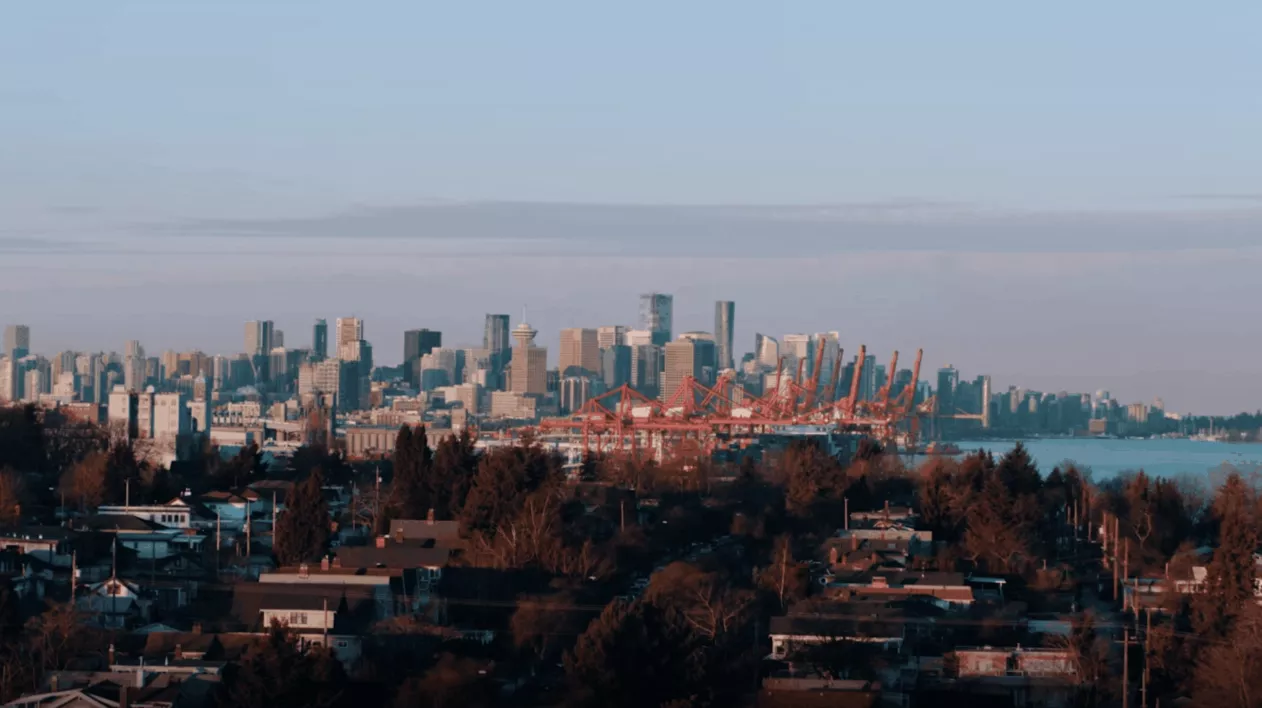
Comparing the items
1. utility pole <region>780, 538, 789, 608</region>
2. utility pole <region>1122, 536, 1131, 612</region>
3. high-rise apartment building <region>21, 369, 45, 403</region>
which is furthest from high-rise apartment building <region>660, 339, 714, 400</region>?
utility pole <region>780, 538, 789, 608</region>

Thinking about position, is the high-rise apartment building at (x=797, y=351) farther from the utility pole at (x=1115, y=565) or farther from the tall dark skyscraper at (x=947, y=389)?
the utility pole at (x=1115, y=565)

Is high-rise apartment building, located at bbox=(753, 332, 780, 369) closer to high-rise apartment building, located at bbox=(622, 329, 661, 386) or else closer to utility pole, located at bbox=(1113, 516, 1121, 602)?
high-rise apartment building, located at bbox=(622, 329, 661, 386)

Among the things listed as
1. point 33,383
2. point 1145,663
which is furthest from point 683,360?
point 1145,663

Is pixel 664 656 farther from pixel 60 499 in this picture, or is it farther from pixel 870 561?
pixel 60 499

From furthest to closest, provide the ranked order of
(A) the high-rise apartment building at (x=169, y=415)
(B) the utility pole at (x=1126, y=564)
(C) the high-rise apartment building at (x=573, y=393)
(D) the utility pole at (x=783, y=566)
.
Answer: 1. (C) the high-rise apartment building at (x=573, y=393)
2. (A) the high-rise apartment building at (x=169, y=415)
3. (B) the utility pole at (x=1126, y=564)
4. (D) the utility pole at (x=783, y=566)

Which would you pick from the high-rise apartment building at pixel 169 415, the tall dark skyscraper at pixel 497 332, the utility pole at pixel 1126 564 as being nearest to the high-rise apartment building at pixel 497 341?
the tall dark skyscraper at pixel 497 332

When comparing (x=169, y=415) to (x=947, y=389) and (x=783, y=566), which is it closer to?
(x=783, y=566)
